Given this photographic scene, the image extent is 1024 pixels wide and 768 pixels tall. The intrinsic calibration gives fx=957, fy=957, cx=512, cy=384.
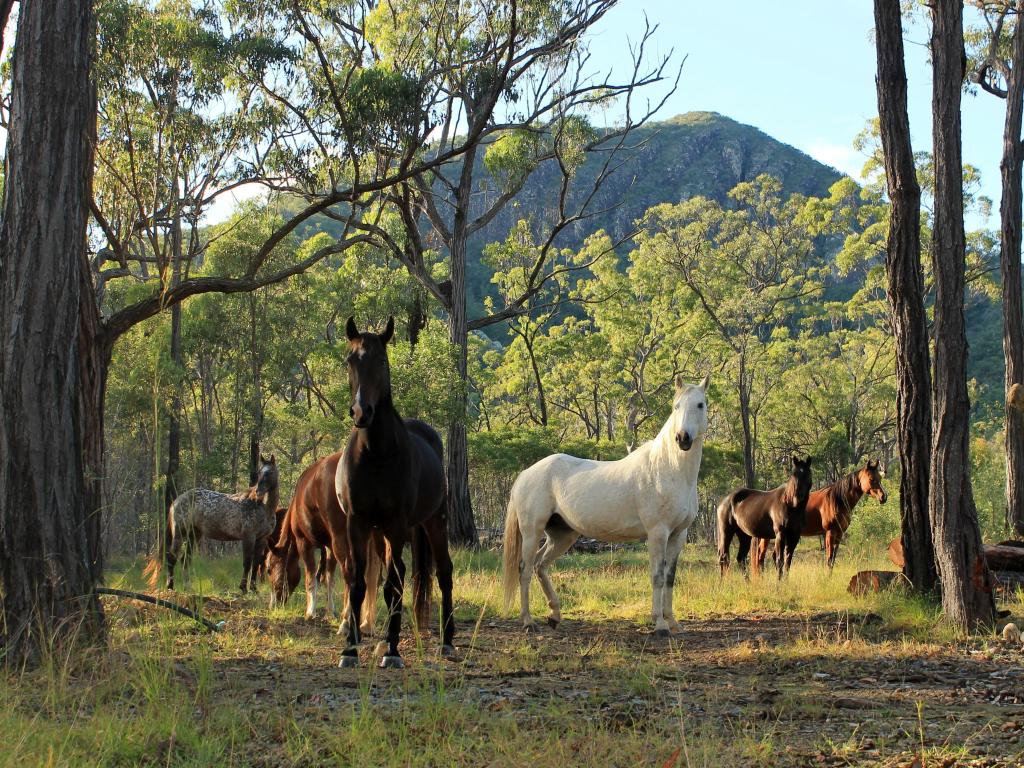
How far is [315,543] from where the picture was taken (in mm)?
9523

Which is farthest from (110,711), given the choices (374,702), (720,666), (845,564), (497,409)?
(497,409)

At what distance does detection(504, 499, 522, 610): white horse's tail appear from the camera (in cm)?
983

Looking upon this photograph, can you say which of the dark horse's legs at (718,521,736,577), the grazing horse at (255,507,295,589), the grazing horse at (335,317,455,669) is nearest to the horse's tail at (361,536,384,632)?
the grazing horse at (335,317,455,669)

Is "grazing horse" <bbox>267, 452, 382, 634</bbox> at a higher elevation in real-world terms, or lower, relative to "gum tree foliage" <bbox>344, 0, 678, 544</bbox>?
lower

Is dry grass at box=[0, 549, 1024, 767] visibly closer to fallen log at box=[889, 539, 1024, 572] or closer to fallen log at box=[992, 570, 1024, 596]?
fallen log at box=[992, 570, 1024, 596]

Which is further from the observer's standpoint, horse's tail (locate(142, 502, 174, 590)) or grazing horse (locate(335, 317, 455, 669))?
grazing horse (locate(335, 317, 455, 669))

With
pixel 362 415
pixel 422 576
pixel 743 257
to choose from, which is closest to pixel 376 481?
pixel 362 415

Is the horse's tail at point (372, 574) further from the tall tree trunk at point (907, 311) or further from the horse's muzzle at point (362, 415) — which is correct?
the tall tree trunk at point (907, 311)

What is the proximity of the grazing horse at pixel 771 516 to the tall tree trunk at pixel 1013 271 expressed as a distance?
5001mm

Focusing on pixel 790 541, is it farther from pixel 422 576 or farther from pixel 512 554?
pixel 422 576

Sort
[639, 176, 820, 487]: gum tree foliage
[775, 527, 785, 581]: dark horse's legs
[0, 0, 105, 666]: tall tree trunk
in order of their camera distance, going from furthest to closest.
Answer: [639, 176, 820, 487]: gum tree foliage
[775, 527, 785, 581]: dark horse's legs
[0, 0, 105, 666]: tall tree trunk

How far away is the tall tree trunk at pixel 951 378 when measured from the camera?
839 cm

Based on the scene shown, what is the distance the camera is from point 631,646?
8.02 m

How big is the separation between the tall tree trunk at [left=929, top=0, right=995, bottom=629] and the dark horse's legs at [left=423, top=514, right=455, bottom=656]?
4.36m
